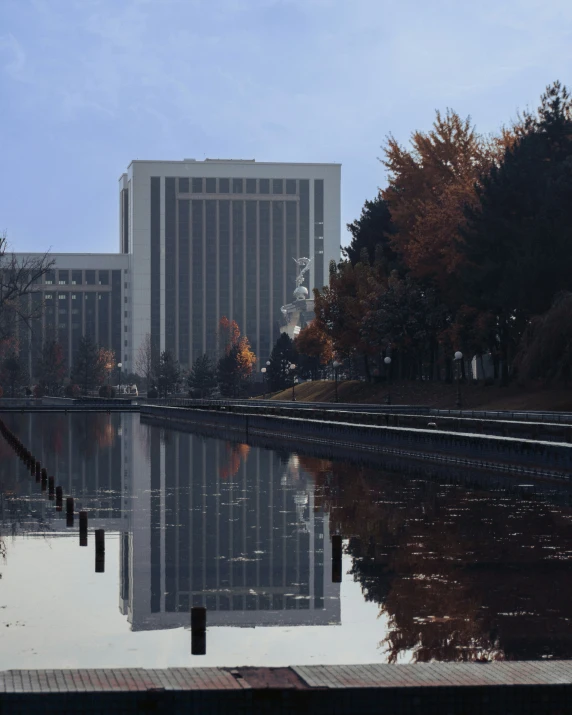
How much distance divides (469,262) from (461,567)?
184 feet

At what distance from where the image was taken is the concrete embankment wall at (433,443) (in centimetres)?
2864

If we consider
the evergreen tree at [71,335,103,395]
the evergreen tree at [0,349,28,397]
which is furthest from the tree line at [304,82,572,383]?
the evergreen tree at [71,335,103,395]

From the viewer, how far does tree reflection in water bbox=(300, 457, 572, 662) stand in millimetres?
10742

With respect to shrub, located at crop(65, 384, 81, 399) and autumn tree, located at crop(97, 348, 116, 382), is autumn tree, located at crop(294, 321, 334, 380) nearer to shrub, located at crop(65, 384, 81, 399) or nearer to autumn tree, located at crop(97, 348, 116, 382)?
shrub, located at crop(65, 384, 81, 399)

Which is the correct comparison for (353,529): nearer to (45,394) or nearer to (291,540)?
(291,540)

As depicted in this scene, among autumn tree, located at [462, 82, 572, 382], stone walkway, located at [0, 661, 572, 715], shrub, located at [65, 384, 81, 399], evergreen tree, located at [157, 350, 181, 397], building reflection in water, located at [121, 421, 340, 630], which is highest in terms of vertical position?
autumn tree, located at [462, 82, 572, 382]

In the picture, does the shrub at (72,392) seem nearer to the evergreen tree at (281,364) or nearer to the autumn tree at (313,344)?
the evergreen tree at (281,364)

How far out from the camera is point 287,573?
14914 mm

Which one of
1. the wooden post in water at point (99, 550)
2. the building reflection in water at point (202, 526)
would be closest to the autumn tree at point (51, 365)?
the building reflection in water at point (202, 526)

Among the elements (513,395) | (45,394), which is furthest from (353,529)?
(45,394)

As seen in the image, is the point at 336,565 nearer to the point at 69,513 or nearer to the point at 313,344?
the point at 69,513

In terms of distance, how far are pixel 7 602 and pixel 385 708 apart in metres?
5.99

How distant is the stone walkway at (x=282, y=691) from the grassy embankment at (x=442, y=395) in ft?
166

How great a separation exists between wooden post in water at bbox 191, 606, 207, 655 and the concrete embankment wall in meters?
18.6
